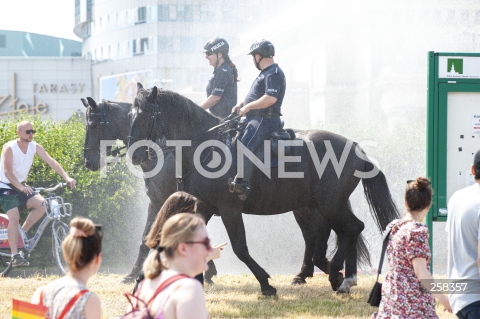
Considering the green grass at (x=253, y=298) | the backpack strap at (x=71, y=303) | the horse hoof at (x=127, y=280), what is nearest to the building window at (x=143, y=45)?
the green grass at (x=253, y=298)

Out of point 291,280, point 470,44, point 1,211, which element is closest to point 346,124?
point 470,44

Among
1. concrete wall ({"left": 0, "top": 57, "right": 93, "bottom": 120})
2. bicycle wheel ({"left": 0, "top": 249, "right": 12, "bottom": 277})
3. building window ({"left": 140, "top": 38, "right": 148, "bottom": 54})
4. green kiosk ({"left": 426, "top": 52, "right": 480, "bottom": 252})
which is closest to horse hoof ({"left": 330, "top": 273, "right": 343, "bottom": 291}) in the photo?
green kiosk ({"left": 426, "top": 52, "right": 480, "bottom": 252})

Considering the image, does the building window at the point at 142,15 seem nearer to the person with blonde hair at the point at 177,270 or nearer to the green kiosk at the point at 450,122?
the green kiosk at the point at 450,122

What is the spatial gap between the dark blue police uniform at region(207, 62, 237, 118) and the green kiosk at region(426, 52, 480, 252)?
124 inches

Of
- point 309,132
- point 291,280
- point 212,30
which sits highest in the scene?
point 212,30

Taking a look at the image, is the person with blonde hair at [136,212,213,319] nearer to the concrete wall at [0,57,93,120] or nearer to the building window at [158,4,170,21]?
the building window at [158,4,170,21]

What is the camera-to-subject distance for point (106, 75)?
224ft

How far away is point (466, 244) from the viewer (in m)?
4.77

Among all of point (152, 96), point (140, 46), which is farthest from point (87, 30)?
point (152, 96)

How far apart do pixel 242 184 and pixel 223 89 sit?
1.74m

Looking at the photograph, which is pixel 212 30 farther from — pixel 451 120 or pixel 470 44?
pixel 451 120

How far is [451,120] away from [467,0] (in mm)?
13608

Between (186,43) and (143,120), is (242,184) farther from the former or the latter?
(186,43)

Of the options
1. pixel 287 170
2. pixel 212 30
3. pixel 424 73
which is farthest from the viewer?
pixel 212 30
